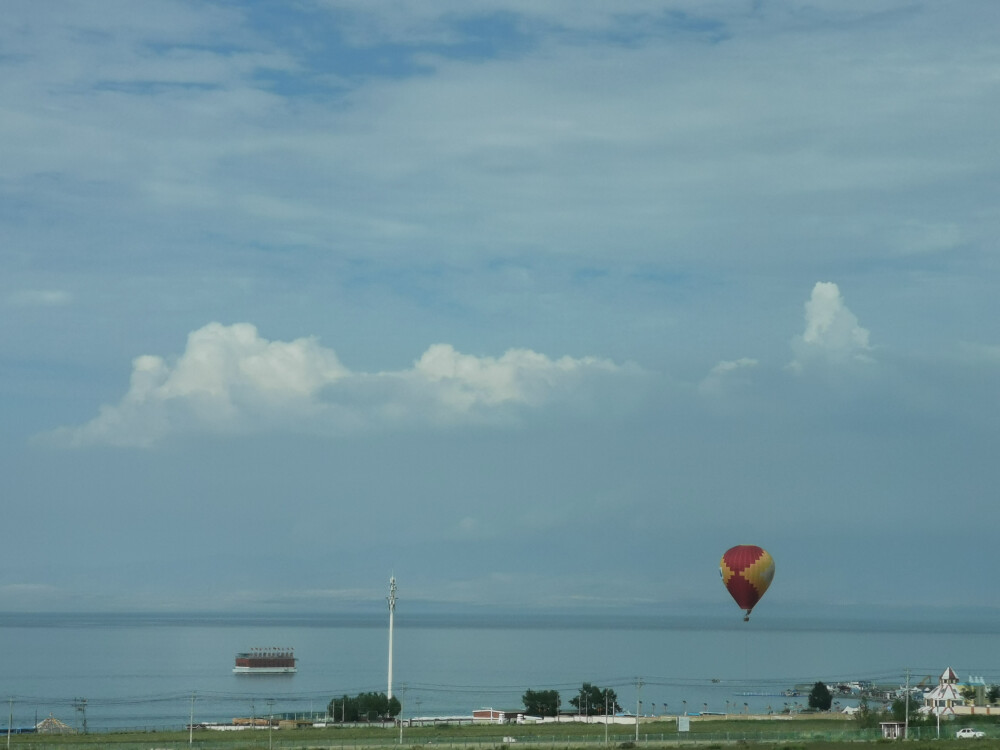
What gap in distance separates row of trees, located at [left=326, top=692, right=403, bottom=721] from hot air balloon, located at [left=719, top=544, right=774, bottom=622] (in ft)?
133

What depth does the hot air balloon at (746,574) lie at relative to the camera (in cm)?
9631

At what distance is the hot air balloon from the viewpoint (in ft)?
316

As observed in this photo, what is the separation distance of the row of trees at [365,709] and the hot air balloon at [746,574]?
A: 1596 inches

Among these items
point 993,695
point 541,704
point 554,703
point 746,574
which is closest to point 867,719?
point 746,574

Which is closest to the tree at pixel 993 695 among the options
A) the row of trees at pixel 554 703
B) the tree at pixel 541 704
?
the row of trees at pixel 554 703

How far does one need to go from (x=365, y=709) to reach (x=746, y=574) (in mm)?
46347

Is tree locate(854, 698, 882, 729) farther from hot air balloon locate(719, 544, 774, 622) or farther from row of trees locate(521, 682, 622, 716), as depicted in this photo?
row of trees locate(521, 682, 622, 716)

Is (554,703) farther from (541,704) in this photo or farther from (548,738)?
(548,738)

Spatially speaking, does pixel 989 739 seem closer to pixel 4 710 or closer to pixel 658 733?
pixel 658 733

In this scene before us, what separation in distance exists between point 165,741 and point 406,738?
15949 millimetres

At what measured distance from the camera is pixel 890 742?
77688 mm

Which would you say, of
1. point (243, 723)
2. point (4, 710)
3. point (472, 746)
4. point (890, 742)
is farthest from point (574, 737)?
point (4, 710)

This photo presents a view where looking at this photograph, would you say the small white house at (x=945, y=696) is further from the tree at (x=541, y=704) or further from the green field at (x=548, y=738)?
the tree at (x=541, y=704)

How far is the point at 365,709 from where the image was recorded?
411 feet
